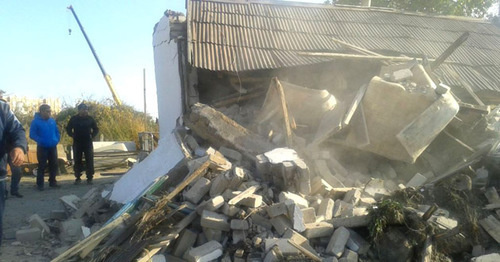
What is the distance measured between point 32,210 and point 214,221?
3.94 meters

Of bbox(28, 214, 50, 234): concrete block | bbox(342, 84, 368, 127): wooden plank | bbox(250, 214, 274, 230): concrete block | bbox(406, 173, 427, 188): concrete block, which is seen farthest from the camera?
bbox(342, 84, 368, 127): wooden plank

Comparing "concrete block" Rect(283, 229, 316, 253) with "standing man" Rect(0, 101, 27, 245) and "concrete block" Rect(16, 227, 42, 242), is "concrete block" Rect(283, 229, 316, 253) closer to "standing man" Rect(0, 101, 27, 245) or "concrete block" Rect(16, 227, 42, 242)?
→ "standing man" Rect(0, 101, 27, 245)

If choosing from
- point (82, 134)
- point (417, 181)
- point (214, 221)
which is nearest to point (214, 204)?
point (214, 221)

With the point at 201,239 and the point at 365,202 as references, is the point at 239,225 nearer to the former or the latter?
the point at 201,239

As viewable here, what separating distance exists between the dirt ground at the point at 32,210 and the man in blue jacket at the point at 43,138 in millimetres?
506

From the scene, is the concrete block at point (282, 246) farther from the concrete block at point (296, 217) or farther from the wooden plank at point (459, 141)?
the wooden plank at point (459, 141)

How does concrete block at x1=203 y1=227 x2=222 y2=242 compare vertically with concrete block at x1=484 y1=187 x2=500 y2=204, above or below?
below

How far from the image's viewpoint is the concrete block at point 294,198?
450cm

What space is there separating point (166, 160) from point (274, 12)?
5794 millimetres

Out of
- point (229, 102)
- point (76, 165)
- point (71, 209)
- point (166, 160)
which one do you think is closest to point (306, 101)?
point (229, 102)

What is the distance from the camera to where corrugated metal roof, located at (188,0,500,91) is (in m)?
8.27

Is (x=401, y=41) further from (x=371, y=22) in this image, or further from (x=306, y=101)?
(x=306, y=101)

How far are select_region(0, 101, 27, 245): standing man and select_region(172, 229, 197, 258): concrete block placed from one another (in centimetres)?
208

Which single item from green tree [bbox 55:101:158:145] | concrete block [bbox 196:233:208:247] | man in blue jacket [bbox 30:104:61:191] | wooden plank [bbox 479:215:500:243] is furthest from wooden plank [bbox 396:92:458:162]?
green tree [bbox 55:101:158:145]
